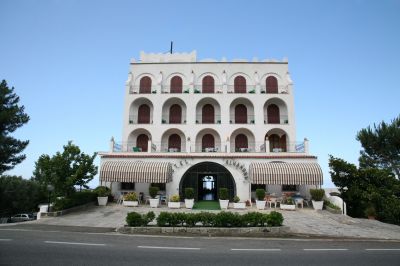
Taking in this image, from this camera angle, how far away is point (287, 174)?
2438 cm

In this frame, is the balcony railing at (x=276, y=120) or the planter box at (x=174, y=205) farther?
the balcony railing at (x=276, y=120)

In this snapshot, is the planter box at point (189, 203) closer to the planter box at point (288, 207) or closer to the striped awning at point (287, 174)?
the striped awning at point (287, 174)

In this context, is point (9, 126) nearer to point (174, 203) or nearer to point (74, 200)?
point (74, 200)

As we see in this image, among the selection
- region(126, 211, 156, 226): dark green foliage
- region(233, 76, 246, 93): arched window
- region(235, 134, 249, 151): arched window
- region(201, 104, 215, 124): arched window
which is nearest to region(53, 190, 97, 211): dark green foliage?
region(126, 211, 156, 226): dark green foliage

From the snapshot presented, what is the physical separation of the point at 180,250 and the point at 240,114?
2306cm

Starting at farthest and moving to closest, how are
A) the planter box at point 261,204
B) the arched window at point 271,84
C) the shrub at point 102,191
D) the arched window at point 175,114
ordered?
1. the arched window at point 271,84
2. the arched window at point 175,114
3. the shrub at point 102,191
4. the planter box at point 261,204

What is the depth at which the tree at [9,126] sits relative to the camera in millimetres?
27172

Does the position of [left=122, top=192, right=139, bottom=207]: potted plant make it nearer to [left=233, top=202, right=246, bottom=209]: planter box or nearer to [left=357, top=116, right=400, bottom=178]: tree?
[left=233, top=202, right=246, bottom=209]: planter box

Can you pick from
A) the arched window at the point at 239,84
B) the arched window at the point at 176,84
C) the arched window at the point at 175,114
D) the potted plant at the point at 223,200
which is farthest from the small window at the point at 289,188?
the arched window at the point at 176,84

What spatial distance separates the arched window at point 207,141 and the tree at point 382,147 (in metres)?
19.5

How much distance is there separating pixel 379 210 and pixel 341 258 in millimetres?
16828

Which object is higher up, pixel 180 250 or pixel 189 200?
pixel 189 200

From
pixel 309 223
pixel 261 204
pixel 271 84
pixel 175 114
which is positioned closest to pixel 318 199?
pixel 261 204

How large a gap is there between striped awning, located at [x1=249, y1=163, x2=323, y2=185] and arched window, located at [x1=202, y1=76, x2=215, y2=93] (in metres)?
11.4
